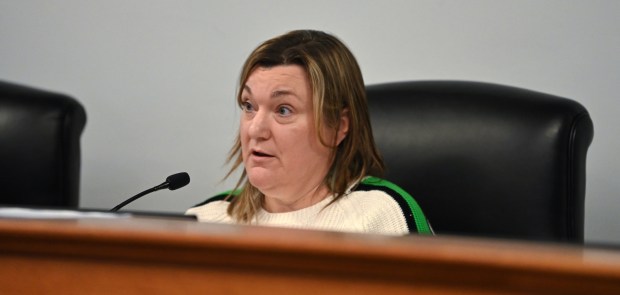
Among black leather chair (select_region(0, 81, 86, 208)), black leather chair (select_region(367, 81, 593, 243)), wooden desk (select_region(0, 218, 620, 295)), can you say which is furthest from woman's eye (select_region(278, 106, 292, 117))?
wooden desk (select_region(0, 218, 620, 295))

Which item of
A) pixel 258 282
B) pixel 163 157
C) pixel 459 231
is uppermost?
pixel 258 282

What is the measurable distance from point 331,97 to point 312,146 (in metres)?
0.09

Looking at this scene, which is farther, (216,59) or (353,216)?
(216,59)

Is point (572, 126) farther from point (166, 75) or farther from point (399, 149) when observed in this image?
point (166, 75)

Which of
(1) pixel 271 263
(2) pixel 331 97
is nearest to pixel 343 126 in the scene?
(2) pixel 331 97

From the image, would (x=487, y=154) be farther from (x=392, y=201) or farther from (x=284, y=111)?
(x=284, y=111)

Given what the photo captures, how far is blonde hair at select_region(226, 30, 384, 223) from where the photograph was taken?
1521 millimetres

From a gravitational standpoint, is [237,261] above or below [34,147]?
above

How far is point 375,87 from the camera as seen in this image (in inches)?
67.3

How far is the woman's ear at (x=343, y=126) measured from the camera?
1569mm

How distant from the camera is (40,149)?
1854 millimetres

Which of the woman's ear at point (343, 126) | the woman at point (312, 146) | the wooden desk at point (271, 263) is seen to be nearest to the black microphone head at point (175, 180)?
the woman at point (312, 146)

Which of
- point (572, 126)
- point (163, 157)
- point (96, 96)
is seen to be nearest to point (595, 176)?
point (572, 126)

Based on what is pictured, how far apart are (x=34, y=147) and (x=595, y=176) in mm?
1205
